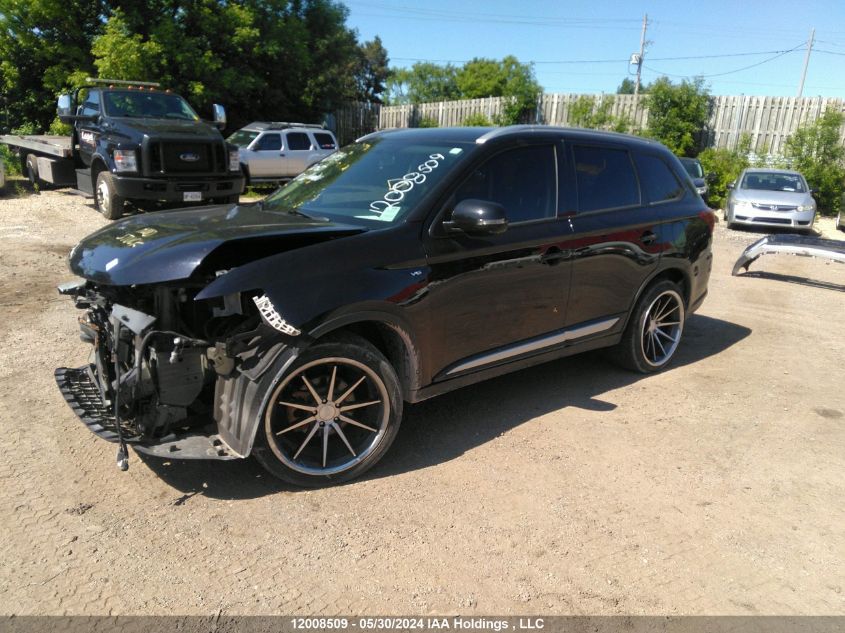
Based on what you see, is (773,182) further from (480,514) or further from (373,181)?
(480,514)

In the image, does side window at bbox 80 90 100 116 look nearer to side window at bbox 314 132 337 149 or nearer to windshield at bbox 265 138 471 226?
side window at bbox 314 132 337 149

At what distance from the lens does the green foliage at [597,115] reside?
2206 cm

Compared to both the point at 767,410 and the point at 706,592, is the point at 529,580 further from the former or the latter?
the point at 767,410

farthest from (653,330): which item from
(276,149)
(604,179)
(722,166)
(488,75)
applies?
(488,75)

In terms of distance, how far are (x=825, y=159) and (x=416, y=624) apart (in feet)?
69.2

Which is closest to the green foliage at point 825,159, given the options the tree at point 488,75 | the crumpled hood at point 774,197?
the crumpled hood at point 774,197

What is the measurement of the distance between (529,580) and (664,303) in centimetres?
337

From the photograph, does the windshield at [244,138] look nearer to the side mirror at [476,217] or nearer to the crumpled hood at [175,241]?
the crumpled hood at [175,241]

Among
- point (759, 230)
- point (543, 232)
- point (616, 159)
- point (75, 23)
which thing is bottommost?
point (759, 230)

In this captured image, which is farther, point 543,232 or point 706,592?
point 543,232

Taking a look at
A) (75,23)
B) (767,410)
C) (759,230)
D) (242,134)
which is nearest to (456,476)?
(767,410)

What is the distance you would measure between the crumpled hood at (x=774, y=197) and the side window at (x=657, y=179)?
11033 mm

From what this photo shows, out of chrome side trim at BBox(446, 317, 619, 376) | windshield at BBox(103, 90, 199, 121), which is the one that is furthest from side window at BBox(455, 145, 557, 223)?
windshield at BBox(103, 90, 199, 121)

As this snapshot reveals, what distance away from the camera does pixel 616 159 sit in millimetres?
5098
